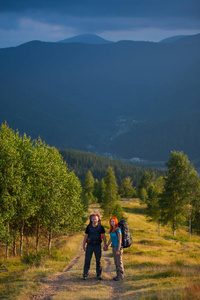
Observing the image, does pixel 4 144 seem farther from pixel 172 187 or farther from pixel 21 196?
pixel 172 187

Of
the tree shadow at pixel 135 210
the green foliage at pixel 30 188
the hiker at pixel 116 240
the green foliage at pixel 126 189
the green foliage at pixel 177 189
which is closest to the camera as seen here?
the hiker at pixel 116 240

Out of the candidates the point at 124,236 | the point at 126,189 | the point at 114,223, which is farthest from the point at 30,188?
the point at 126,189

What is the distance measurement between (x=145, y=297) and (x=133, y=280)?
10.4ft

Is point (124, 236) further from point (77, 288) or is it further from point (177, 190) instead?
point (177, 190)

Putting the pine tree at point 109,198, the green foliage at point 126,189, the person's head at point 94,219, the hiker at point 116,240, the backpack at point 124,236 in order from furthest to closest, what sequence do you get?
the green foliage at point 126,189 < the pine tree at point 109,198 < the backpack at point 124,236 < the person's head at point 94,219 < the hiker at point 116,240

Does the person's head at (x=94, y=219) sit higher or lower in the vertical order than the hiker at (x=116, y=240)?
higher

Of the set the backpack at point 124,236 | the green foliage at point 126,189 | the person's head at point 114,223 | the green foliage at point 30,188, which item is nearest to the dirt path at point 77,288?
the backpack at point 124,236

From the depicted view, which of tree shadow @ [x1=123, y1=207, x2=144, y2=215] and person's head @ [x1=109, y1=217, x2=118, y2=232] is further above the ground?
person's head @ [x1=109, y1=217, x2=118, y2=232]

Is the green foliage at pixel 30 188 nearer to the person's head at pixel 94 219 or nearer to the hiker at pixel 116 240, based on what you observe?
the person's head at pixel 94 219

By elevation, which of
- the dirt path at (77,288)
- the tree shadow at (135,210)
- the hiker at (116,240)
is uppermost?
the hiker at (116,240)

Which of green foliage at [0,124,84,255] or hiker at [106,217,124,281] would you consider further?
green foliage at [0,124,84,255]

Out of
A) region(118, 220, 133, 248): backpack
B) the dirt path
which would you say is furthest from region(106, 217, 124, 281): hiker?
the dirt path

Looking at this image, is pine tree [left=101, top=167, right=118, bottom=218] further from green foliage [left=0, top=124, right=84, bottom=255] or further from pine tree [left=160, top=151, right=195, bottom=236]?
green foliage [left=0, top=124, right=84, bottom=255]

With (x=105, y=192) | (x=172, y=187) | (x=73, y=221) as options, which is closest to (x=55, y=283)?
(x=73, y=221)
